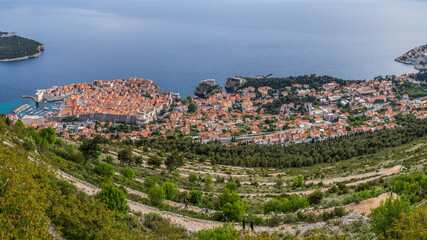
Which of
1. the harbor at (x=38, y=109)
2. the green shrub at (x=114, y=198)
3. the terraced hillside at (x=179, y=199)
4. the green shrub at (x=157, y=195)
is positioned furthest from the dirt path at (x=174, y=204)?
the harbor at (x=38, y=109)

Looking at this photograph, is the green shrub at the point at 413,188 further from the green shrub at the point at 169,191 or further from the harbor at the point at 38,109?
the harbor at the point at 38,109

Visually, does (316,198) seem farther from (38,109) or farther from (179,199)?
(38,109)

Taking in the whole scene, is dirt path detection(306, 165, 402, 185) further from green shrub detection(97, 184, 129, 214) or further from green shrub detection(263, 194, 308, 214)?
green shrub detection(97, 184, 129, 214)

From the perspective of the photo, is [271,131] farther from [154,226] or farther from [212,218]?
[154,226]

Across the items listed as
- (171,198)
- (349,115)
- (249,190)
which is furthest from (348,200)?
(349,115)

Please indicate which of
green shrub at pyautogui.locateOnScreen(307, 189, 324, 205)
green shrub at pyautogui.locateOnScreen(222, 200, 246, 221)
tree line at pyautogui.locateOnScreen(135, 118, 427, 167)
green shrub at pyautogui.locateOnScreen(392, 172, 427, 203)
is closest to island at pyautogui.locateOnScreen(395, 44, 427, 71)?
tree line at pyautogui.locateOnScreen(135, 118, 427, 167)

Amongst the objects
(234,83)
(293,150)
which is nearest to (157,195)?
(293,150)
